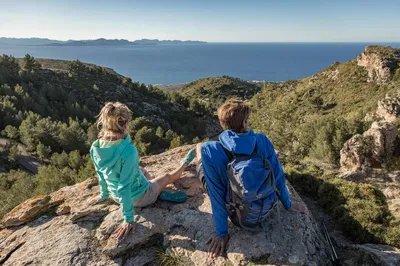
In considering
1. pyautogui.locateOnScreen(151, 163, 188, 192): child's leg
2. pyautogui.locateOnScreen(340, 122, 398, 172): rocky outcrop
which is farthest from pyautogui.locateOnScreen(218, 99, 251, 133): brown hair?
pyautogui.locateOnScreen(340, 122, 398, 172): rocky outcrop

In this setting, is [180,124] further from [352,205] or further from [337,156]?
[352,205]

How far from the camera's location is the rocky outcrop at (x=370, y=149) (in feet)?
27.4

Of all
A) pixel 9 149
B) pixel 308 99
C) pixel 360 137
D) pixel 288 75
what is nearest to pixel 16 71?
pixel 9 149

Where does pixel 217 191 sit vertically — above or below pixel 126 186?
above

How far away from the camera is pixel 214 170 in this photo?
10.1 ft

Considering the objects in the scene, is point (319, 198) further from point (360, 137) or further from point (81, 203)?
point (360, 137)

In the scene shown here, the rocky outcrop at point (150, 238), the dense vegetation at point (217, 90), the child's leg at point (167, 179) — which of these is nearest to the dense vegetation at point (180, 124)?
the rocky outcrop at point (150, 238)

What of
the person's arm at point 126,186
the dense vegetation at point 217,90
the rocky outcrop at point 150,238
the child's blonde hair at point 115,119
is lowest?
the dense vegetation at point 217,90

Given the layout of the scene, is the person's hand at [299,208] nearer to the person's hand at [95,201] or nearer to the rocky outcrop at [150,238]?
the rocky outcrop at [150,238]

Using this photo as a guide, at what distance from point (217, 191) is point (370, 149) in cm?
804

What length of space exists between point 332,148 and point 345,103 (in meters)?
24.6

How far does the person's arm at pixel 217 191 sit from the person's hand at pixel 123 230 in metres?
1.32

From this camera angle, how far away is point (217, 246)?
125 inches

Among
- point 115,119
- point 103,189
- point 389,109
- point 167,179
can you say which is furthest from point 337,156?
point 389,109
